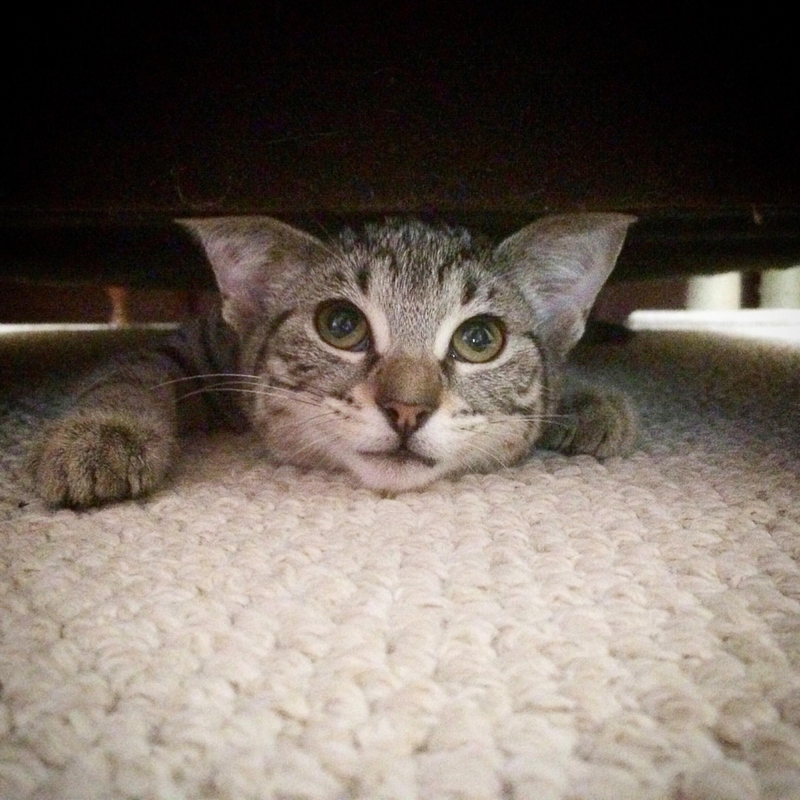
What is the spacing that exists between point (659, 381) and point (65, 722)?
1.62 metres

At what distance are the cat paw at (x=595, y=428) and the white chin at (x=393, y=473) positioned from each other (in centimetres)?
29

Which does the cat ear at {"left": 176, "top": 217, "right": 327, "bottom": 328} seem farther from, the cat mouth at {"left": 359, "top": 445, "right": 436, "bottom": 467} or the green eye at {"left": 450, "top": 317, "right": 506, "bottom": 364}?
the cat mouth at {"left": 359, "top": 445, "right": 436, "bottom": 467}

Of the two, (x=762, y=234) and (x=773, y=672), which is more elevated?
(x=762, y=234)

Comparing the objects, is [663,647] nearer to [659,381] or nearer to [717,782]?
[717,782]

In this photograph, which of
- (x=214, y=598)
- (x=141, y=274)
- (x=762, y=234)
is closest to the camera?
(x=214, y=598)

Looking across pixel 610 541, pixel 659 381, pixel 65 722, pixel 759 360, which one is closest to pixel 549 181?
pixel 610 541

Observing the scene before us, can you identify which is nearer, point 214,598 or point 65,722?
point 65,722

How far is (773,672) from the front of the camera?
0.50 m

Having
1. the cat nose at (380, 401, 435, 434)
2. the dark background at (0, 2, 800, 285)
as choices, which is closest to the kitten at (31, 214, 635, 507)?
the cat nose at (380, 401, 435, 434)

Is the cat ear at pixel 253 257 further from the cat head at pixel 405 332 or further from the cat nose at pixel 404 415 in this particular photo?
the cat nose at pixel 404 415

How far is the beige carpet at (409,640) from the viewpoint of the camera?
16.1 inches

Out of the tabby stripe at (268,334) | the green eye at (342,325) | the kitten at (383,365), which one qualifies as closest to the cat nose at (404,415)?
the kitten at (383,365)

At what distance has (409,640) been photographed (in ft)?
1.79

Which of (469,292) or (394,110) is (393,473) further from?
(394,110)
